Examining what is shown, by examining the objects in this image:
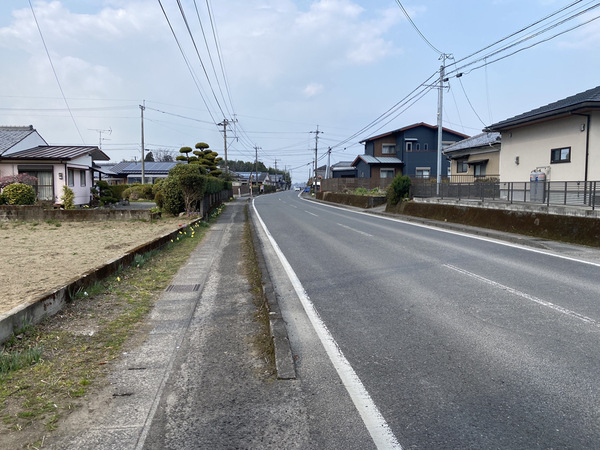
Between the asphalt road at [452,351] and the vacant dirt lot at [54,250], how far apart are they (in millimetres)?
3806

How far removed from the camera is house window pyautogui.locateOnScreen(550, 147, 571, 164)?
18.8 m

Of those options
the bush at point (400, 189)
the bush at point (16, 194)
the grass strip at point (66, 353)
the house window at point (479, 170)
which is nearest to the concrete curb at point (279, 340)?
the grass strip at point (66, 353)

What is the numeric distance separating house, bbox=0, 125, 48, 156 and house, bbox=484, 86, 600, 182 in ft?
92.6

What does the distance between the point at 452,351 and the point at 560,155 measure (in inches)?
724

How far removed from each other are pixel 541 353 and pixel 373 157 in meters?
50.5

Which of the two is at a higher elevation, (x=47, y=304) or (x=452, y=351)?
(x=47, y=304)

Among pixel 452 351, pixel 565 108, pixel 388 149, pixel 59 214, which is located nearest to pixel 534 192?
pixel 565 108

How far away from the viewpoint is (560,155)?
19328mm

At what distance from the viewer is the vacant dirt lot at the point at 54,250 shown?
6.91 meters

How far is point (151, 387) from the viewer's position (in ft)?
12.6

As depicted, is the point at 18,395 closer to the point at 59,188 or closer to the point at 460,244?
the point at 460,244

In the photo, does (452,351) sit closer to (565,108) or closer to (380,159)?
(565,108)

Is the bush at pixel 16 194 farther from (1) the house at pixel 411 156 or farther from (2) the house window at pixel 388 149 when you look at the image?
(2) the house window at pixel 388 149

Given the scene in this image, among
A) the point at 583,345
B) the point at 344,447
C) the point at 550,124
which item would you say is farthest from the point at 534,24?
the point at 344,447
